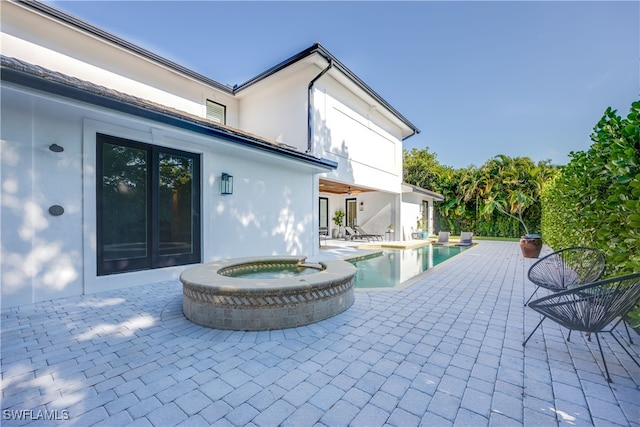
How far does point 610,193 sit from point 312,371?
5.12 meters

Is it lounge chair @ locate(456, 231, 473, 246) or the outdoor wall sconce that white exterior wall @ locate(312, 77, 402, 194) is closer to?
the outdoor wall sconce

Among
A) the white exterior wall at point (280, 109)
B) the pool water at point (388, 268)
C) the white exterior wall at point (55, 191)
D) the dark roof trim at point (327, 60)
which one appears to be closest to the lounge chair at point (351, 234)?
the pool water at point (388, 268)

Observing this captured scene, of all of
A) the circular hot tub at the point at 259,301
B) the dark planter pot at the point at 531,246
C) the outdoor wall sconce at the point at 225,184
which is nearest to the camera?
the circular hot tub at the point at 259,301

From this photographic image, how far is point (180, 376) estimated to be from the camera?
2.85m

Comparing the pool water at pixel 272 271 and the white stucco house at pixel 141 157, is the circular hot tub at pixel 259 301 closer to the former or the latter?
the pool water at pixel 272 271

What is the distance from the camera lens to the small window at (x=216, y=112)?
12569mm

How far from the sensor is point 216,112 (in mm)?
12922

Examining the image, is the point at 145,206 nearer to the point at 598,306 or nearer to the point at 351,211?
the point at 598,306

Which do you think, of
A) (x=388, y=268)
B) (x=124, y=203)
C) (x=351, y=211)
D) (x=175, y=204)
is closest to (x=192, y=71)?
(x=175, y=204)

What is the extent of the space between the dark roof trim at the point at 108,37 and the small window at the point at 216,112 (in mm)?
994

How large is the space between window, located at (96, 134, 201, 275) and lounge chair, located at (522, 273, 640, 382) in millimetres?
Result: 7575

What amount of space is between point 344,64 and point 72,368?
12032mm

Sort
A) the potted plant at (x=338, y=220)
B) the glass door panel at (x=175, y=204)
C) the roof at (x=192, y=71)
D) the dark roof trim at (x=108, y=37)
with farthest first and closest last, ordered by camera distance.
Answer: the potted plant at (x=338, y=220), the roof at (x=192, y=71), the dark roof trim at (x=108, y=37), the glass door panel at (x=175, y=204)

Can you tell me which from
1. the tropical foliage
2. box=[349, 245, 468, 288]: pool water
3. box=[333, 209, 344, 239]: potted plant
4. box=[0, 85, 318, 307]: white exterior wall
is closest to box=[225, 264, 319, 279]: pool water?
box=[349, 245, 468, 288]: pool water
